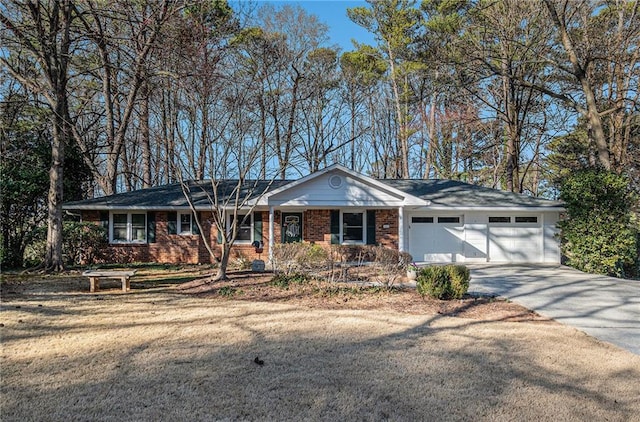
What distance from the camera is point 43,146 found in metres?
15.5

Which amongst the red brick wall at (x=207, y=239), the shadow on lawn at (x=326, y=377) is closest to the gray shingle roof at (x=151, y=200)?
the red brick wall at (x=207, y=239)

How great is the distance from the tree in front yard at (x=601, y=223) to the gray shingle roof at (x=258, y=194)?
5.57ft

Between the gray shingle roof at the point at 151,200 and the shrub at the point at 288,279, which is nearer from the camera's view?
the shrub at the point at 288,279

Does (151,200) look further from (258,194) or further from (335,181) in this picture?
(335,181)

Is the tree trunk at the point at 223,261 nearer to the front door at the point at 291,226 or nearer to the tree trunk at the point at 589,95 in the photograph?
the front door at the point at 291,226

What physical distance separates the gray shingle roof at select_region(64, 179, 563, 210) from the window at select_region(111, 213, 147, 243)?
0.61 meters

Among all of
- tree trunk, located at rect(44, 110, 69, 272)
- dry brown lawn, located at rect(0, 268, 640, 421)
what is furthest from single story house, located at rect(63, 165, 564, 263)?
dry brown lawn, located at rect(0, 268, 640, 421)

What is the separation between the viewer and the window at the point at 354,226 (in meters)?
15.7

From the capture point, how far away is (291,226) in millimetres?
15711

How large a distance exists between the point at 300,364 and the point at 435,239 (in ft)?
40.6

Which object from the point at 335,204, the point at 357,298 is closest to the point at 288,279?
the point at 357,298

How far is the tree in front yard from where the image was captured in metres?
13.0

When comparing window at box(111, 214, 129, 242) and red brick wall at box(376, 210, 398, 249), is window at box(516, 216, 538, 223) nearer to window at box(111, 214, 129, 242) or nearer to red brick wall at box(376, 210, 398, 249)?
red brick wall at box(376, 210, 398, 249)

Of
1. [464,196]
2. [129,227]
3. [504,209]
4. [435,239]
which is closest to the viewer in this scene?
[504,209]
